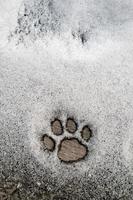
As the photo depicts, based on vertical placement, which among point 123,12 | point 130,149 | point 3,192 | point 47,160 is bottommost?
point 3,192

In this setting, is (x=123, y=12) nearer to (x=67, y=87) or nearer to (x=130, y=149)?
(x=67, y=87)

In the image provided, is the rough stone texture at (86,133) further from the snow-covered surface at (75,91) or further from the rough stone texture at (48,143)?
the rough stone texture at (48,143)

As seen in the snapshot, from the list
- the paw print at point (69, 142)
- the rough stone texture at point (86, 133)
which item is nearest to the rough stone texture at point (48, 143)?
the paw print at point (69, 142)

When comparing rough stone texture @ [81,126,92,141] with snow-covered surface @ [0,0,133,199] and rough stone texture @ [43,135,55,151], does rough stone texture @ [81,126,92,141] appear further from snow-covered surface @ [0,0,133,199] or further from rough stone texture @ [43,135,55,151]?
rough stone texture @ [43,135,55,151]

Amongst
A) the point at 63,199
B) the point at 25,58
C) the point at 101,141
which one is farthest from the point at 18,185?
the point at 25,58

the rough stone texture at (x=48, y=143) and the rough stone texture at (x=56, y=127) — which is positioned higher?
the rough stone texture at (x=56, y=127)

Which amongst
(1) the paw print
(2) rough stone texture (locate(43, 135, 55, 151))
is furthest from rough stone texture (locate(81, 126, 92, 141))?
(2) rough stone texture (locate(43, 135, 55, 151))
